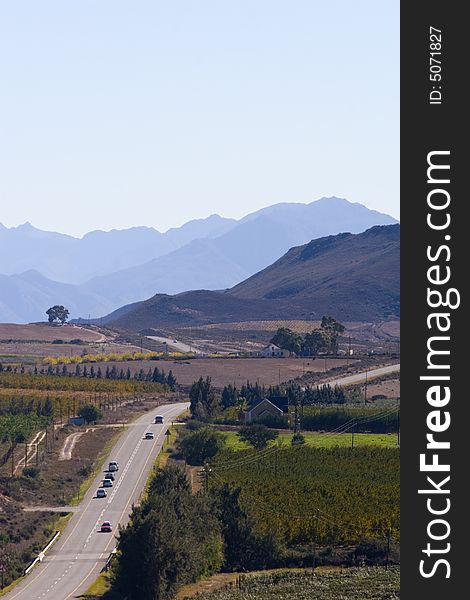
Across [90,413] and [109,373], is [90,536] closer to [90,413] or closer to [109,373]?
[90,413]

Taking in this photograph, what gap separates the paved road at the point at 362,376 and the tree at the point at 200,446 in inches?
1950

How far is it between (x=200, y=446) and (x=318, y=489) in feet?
67.7

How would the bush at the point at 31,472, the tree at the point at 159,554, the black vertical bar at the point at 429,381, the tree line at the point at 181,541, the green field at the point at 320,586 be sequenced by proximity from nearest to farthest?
the black vertical bar at the point at 429,381 < the green field at the point at 320,586 < the tree at the point at 159,554 < the tree line at the point at 181,541 < the bush at the point at 31,472

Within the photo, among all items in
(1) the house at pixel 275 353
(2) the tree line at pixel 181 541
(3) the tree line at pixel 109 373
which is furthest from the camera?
(1) the house at pixel 275 353

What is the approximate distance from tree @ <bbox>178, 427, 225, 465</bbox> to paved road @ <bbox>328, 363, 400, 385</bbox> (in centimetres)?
4953

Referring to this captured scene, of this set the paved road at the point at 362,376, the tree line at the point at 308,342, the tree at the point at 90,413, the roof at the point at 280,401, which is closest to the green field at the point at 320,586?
the tree at the point at 90,413

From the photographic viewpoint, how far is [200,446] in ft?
295

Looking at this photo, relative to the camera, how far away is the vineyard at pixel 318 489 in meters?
61.0

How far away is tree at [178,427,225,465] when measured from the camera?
88.8 meters

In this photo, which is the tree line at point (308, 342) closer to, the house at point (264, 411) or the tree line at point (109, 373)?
the tree line at point (109, 373)

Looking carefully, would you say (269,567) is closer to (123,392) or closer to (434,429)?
(434,429)

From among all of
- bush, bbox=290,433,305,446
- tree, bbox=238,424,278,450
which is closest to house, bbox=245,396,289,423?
tree, bbox=238,424,278,450

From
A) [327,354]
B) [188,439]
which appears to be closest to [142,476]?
[188,439]

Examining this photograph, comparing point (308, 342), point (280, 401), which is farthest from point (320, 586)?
point (308, 342)
